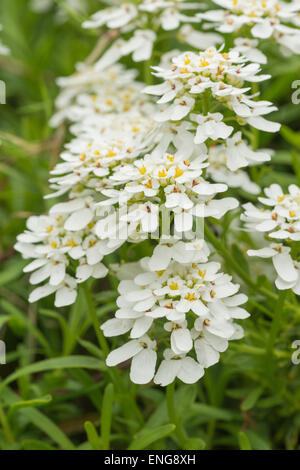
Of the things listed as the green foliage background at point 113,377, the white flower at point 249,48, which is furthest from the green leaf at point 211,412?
the white flower at point 249,48

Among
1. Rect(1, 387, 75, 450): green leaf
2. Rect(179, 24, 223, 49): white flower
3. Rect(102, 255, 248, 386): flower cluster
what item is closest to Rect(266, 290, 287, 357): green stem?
Rect(102, 255, 248, 386): flower cluster

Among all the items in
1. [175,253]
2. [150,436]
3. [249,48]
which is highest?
[249,48]

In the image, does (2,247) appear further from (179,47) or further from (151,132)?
(179,47)

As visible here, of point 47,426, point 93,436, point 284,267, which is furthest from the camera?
point 47,426

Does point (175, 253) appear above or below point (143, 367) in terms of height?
above

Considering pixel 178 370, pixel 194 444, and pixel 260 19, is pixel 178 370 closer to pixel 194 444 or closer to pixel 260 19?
pixel 194 444

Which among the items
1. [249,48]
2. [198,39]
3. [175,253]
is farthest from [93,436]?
[198,39]

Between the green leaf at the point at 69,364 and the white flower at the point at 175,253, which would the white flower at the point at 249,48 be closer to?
the white flower at the point at 175,253
